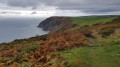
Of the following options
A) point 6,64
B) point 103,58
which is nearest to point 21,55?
point 6,64

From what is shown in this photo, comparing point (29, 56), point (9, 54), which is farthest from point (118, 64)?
point (9, 54)

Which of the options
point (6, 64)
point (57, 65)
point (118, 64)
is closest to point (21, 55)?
point (6, 64)

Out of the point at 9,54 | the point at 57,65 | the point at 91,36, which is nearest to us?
the point at 57,65

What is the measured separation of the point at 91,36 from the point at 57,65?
16.3 metres

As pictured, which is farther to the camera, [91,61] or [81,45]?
[81,45]

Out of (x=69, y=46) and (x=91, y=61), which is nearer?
(x=91, y=61)

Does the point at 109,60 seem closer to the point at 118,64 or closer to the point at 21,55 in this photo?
the point at 118,64

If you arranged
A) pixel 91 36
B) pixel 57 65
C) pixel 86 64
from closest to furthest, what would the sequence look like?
pixel 57 65 < pixel 86 64 < pixel 91 36

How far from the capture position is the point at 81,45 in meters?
16.8

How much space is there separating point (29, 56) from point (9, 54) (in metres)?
3.68

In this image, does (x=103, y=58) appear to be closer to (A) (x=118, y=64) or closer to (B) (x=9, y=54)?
(A) (x=118, y=64)

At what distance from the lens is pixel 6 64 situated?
11.6 m

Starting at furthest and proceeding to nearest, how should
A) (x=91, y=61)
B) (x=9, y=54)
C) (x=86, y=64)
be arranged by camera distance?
(x=9, y=54), (x=91, y=61), (x=86, y=64)

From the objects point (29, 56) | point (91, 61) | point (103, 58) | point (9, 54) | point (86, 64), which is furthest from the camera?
point (9, 54)
